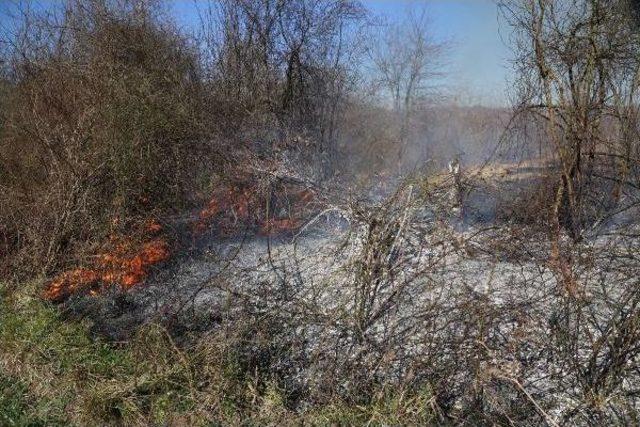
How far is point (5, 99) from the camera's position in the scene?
8.06m

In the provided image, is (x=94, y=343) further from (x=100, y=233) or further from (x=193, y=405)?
(x=100, y=233)

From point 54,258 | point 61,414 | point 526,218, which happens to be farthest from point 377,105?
point 61,414

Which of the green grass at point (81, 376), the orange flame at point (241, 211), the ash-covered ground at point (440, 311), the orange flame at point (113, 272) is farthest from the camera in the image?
the orange flame at point (241, 211)

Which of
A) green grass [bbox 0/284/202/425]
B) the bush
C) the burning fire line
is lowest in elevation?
green grass [bbox 0/284/202/425]

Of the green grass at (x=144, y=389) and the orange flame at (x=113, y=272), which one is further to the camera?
the orange flame at (x=113, y=272)

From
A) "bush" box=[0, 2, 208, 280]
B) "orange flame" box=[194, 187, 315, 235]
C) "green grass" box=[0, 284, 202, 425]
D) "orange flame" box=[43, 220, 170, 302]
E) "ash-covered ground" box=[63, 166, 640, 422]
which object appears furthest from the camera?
"orange flame" box=[194, 187, 315, 235]

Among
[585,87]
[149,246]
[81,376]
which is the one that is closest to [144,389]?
[81,376]

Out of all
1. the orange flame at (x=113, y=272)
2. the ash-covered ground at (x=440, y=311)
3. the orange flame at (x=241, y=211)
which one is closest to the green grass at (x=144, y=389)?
the ash-covered ground at (x=440, y=311)

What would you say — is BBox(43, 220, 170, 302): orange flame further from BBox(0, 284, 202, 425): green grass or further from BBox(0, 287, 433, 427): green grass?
BBox(0, 287, 433, 427): green grass

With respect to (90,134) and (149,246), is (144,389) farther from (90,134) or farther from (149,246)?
(90,134)

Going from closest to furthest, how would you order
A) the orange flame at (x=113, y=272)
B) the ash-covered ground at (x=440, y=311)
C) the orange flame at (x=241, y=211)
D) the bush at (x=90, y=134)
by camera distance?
the ash-covered ground at (x=440, y=311), the orange flame at (x=113, y=272), the bush at (x=90, y=134), the orange flame at (x=241, y=211)

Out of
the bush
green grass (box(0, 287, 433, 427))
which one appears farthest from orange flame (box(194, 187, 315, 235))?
green grass (box(0, 287, 433, 427))

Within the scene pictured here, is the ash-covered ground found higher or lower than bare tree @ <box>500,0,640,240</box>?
lower

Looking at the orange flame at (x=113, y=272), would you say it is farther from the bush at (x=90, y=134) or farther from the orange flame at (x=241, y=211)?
the orange flame at (x=241, y=211)
